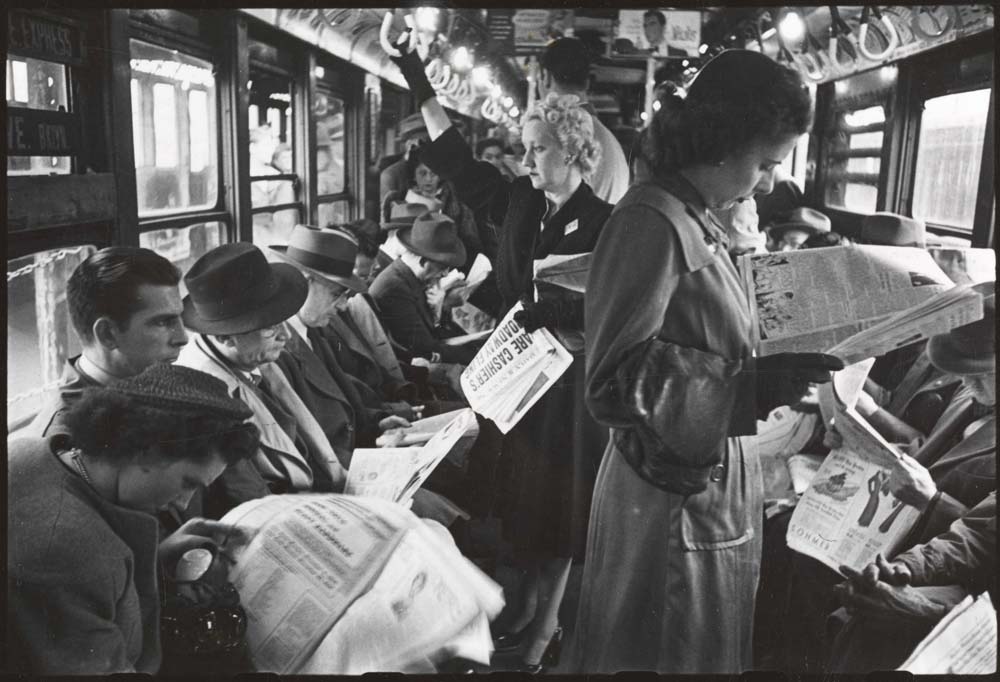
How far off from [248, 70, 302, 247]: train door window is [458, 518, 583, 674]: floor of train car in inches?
39.8

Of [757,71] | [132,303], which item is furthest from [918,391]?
[132,303]

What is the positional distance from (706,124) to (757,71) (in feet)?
0.56

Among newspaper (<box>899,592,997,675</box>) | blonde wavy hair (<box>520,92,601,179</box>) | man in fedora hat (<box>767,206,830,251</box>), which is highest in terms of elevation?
blonde wavy hair (<box>520,92,601,179</box>)

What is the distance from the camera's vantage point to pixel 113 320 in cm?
199

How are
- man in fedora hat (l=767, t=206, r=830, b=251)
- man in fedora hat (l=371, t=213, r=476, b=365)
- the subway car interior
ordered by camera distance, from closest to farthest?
the subway car interior, man in fedora hat (l=767, t=206, r=830, b=251), man in fedora hat (l=371, t=213, r=476, b=365)

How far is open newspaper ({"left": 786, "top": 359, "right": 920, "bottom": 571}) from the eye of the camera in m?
2.30

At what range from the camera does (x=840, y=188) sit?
8.26ft

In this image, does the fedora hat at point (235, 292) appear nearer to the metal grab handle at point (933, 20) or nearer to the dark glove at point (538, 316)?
the dark glove at point (538, 316)

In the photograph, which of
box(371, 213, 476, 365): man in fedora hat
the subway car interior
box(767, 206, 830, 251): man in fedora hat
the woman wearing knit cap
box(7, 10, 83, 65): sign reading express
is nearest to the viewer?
the woman wearing knit cap

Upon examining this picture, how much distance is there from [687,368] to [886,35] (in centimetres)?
119

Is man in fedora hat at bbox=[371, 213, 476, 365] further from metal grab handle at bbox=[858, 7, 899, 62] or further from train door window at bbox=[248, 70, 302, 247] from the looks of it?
metal grab handle at bbox=[858, 7, 899, 62]

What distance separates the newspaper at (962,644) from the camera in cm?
227

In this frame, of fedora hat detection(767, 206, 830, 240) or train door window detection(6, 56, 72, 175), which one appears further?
fedora hat detection(767, 206, 830, 240)

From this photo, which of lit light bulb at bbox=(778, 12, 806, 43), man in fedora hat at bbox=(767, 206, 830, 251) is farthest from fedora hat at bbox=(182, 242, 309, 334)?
lit light bulb at bbox=(778, 12, 806, 43)
